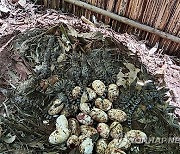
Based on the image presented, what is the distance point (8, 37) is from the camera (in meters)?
2.25

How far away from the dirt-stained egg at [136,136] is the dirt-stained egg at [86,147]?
0.55ft

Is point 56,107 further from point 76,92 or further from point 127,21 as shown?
point 127,21

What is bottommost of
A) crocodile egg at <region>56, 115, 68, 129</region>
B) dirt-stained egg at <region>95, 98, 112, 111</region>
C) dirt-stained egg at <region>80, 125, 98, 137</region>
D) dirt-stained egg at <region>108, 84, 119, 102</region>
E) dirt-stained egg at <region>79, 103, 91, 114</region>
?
dirt-stained egg at <region>80, 125, 98, 137</region>

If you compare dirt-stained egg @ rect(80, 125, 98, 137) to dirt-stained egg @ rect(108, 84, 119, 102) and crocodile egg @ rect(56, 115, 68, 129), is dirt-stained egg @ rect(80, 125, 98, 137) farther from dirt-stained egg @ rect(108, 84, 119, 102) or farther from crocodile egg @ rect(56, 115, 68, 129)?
dirt-stained egg @ rect(108, 84, 119, 102)

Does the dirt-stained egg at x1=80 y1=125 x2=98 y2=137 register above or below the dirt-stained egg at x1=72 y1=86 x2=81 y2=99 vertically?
below

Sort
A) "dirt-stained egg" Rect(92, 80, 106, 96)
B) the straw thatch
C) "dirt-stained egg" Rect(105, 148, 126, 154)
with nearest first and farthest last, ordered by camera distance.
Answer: "dirt-stained egg" Rect(105, 148, 126, 154), "dirt-stained egg" Rect(92, 80, 106, 96), the straw thatch

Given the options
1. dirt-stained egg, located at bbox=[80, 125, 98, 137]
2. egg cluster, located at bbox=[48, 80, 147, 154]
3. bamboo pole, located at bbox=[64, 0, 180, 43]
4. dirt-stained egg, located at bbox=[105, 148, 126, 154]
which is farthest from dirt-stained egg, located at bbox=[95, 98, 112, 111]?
bamboo pole, located at bbox=[64, 0, 180, 43]

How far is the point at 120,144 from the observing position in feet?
5.63

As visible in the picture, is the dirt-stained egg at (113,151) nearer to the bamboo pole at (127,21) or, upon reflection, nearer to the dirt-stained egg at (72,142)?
the dirt-stained egg at (72,142)

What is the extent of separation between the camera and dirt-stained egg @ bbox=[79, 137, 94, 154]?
1.70 meters

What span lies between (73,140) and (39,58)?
1.77 ft


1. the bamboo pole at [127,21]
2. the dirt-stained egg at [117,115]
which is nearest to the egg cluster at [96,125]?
the dirt-stained egg at [117,115]

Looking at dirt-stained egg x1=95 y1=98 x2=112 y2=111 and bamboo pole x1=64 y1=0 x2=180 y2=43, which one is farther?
bamboo pole x1=64 y1=0 x2=180 y2=43

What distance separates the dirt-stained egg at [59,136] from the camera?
172 centimetres
